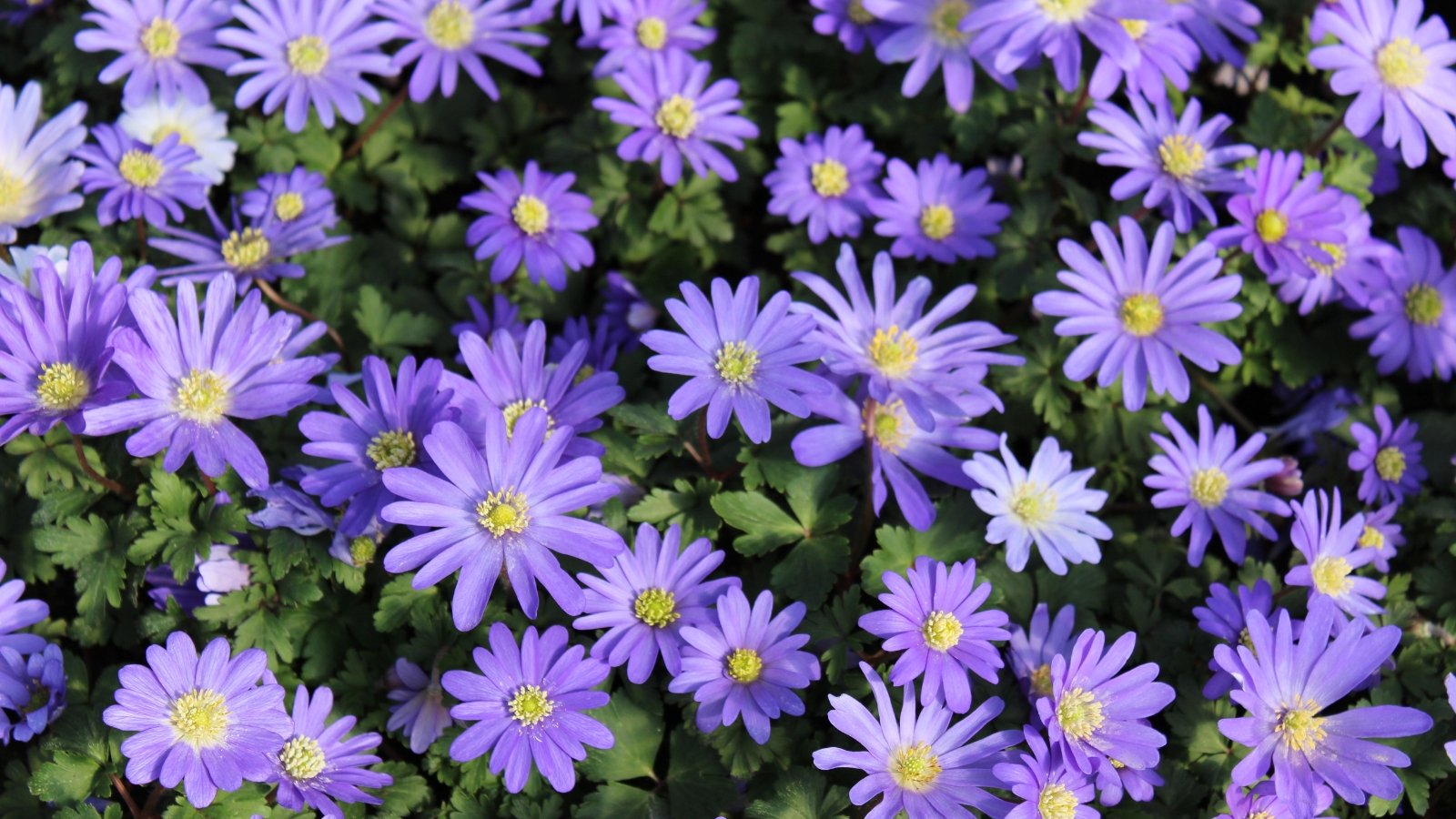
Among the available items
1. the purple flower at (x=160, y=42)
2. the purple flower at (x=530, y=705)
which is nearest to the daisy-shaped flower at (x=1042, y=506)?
the purple flower at (x=530, y=705)

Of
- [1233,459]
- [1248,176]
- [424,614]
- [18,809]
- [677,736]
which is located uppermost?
[1248,176]

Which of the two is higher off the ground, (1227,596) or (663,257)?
(663,257)

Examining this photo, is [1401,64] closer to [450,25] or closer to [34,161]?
[450,25]

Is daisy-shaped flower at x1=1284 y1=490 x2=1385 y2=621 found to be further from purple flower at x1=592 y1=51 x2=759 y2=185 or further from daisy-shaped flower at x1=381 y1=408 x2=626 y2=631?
purple flower at x1=592 y1=51 x2=759 y2=185

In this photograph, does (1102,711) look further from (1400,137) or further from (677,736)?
(1400,137)

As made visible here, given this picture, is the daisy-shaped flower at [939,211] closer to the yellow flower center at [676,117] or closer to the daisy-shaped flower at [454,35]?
the yellow flower center at [676,117]

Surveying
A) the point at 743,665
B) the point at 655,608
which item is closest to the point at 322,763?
the point at 655,608

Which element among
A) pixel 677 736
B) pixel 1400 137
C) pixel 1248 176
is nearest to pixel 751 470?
pixel 677 736

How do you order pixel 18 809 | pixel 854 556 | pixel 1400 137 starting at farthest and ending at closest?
pixel 1400 137 → pixel 854 556 → pixel 18 809
